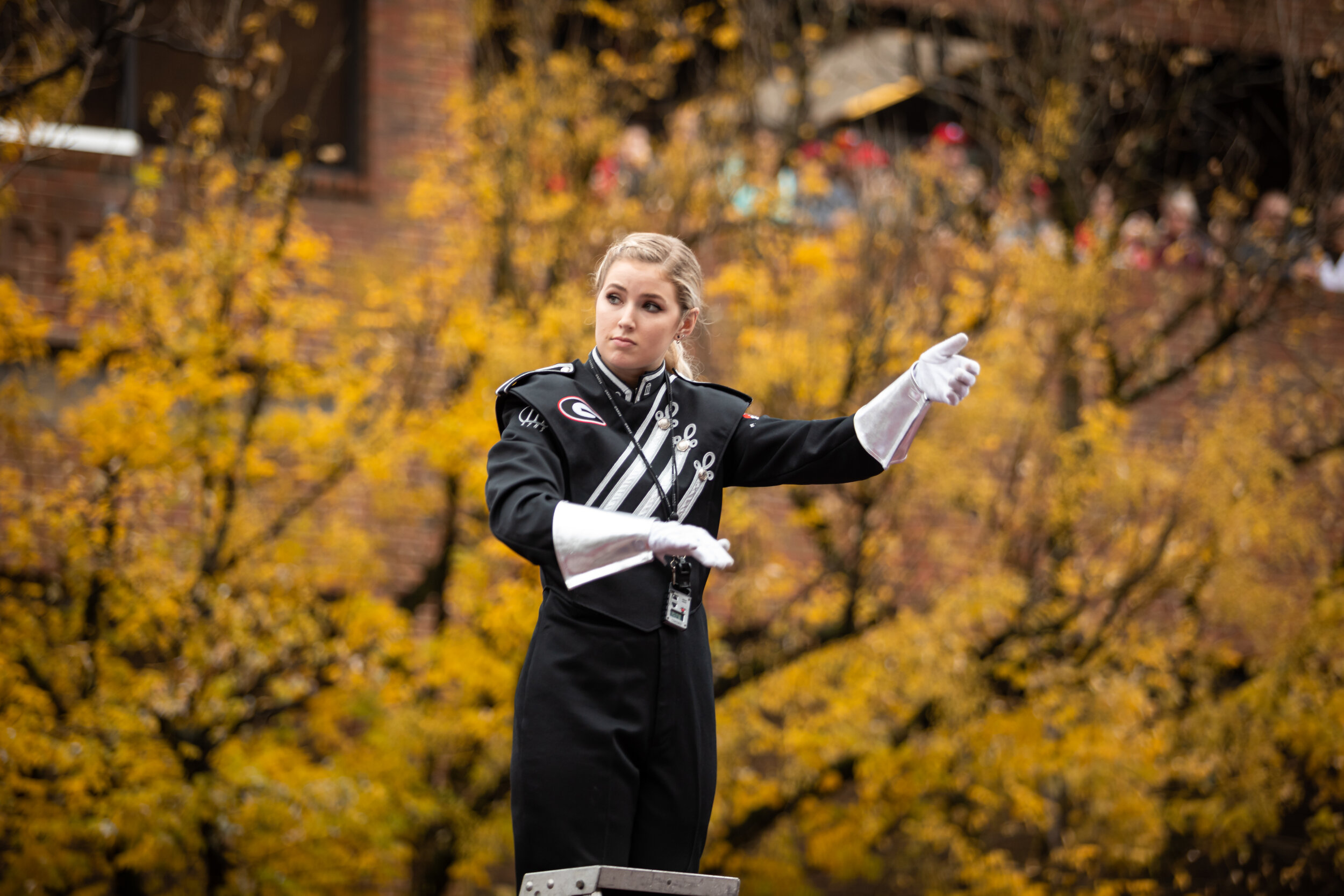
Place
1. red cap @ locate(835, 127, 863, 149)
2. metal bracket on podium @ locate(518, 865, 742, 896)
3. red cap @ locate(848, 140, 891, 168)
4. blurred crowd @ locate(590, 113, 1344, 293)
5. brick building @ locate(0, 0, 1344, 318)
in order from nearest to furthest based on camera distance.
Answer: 1. metal bracket on podium @ locate(518, 865, 742, 896)
2. blurred crowd @ locate(590, 113, 1344, 293)
3. brick building @ locate(0, 0, 1344, 318)
4. red cap @ locate(848, 140, 891, 168)
5. red cap @ locate(835, 127, 863, 149)

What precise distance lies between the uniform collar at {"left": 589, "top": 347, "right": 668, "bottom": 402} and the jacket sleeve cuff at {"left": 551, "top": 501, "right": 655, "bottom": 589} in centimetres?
50

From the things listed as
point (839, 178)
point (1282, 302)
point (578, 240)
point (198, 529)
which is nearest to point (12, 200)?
point (198, 529)

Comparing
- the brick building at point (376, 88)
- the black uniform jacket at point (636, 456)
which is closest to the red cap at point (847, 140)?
the brick building at point (376, 88)

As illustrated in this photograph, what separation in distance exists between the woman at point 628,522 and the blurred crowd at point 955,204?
669 cm

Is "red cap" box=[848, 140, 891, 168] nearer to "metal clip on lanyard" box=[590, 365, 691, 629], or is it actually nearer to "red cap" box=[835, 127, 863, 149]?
"red cap" box=[835, 127, 863, 149]

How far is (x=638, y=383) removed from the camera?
9.46 ft

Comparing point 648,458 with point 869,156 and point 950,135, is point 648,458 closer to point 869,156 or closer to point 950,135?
point 869,156

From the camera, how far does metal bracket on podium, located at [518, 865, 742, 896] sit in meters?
2.40

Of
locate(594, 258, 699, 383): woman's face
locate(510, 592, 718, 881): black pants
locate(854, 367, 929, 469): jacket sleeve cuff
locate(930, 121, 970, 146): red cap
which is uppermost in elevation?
locate(930, 121, 970, 146): red cap

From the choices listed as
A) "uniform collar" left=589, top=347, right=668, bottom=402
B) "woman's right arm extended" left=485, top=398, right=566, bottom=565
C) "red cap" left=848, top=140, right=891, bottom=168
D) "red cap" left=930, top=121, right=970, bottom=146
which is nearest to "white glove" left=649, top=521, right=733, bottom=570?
"woman's right arm extended" left=485, top=398, right=566, bottom=565

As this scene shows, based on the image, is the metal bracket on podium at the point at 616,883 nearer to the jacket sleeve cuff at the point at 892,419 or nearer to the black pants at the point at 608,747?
the black pants at the point at 608,747

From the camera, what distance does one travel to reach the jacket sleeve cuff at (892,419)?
2.73m

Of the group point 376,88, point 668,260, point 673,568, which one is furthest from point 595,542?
point 376,88

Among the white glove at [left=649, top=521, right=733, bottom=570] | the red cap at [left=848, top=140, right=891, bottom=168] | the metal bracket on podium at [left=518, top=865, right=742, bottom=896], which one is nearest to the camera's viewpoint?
the white glove at [left=649, top=521, right=733, bottom=570]
